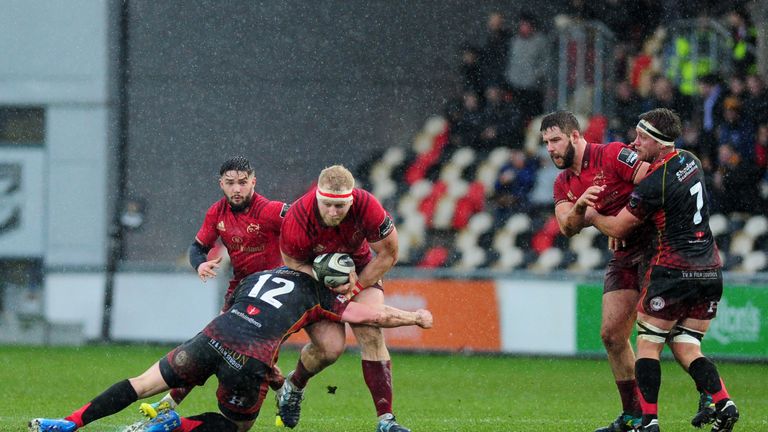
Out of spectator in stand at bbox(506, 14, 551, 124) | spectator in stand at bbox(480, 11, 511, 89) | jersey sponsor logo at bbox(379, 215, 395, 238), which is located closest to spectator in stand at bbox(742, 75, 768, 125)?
spectator in stand at bbox(506, 14, 551, 124)

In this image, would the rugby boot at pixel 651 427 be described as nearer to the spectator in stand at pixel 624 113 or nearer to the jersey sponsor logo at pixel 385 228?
the jersey sponsor logo at pixel 385 228

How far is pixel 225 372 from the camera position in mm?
7012

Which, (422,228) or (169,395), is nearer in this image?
(169,395)

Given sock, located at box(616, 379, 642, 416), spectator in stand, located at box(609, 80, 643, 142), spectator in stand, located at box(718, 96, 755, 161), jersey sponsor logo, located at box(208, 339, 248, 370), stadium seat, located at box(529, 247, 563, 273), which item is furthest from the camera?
spectator in stand, located at box(609, 80, 643, 142)

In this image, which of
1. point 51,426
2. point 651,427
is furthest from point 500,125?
point 51,426

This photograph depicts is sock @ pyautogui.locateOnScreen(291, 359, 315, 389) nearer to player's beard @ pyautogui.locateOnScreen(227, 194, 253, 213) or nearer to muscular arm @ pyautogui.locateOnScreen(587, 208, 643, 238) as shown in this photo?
player's beard @ pyautogui.locateOnScreen(227, 194, 253, 213)

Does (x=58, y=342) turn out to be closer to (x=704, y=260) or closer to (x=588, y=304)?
(x=588, y=304)

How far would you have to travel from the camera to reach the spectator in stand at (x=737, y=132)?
1578 cm

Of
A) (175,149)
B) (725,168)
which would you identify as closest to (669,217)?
→ (725,168)

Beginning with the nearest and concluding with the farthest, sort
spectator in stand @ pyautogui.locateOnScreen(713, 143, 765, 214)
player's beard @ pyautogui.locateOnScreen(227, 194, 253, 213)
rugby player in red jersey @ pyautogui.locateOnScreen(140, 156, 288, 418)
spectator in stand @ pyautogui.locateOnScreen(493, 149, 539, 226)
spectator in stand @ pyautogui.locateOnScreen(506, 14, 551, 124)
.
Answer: rugby player in red jersey @ pyautogui.locateOnScreen(140, 156, 288, 418) < player's beard @ pyautogui.locateOnScreen(227, 194, 253, 213) < spectator in stand @ pyautogui.locateOnScreen(713, 143, 765, 214) < spectator in stand @ pyautogui.locateOnScreen(493, 149, 539, 226) < spectator in stand @ pyautogui.locateOnScreen(506, 14, 551, 124)

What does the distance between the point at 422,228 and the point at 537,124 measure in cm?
221

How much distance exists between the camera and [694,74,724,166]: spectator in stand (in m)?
15.9

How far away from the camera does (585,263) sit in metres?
16.3

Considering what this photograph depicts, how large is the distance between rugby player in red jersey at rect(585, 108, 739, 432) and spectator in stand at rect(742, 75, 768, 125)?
331 inches
